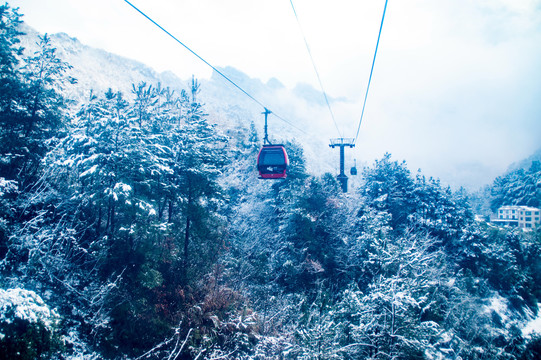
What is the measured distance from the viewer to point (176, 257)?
65.1 ft

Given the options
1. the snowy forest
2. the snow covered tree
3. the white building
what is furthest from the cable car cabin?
the snow covered tree

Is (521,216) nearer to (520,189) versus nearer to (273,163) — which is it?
(520,189)

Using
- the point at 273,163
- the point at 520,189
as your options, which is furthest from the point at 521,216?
the point at 273,163

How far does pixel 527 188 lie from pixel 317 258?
222 feet

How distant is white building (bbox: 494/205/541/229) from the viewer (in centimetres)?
6206

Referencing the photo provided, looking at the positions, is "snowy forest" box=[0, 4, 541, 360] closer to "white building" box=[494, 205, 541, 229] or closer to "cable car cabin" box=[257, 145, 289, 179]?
"cable car cabin" box=[257, 145, 289, 179]

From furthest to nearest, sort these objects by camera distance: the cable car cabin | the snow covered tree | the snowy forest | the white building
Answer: the snow covered tree < the white building < the cable car cabin < the snowy forest

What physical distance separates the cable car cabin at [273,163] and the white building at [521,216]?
2799 inches

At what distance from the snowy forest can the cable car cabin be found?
21.5 feet

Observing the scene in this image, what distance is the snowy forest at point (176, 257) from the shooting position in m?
13.9

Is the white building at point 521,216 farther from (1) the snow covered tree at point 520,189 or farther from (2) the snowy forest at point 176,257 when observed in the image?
(2) the snowy forest at point 176,257

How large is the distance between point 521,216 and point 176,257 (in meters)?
76.0

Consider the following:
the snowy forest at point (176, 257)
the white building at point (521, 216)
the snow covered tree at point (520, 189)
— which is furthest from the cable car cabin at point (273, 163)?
the snow covered tree at point (520, 189)

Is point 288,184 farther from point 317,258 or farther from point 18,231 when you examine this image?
point 18,231
